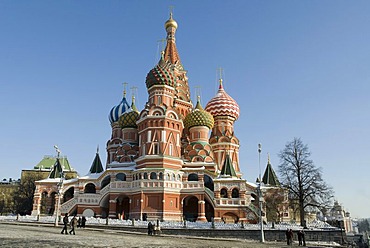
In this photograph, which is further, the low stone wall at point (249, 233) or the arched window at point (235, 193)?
the arched window at point (235, 193)

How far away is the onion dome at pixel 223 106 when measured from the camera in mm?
52778

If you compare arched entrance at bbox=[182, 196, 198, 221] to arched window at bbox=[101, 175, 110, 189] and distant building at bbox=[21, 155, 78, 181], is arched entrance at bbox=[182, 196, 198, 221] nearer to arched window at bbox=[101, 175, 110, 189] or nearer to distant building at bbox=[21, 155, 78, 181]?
arched window at bbox=[101, 175, 110, 189]

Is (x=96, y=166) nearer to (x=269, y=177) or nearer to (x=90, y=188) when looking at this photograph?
(x=90, y=188)

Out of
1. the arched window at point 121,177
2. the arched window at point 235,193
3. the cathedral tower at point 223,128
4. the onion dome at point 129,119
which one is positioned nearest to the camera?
the arched window at point 235,193

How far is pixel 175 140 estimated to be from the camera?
42.0 meters

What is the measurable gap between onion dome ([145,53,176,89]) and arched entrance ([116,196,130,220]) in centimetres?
1452

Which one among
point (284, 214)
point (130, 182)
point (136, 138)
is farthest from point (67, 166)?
point (284, 214)

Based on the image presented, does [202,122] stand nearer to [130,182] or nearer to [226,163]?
[226,163]

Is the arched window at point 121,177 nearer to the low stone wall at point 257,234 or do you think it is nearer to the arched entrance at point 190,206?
the arched entrance at point 190,206

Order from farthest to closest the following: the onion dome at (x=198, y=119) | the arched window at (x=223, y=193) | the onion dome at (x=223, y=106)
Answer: the onion dome at (x=223, y=106) < the onion dome at (x=198, y=119) < the arched window at (x=223, y=193)

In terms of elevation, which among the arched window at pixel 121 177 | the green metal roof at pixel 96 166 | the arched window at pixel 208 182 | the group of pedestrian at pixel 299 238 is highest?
the green metal roof at pixel 96 166

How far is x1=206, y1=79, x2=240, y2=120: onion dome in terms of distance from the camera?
5278cm

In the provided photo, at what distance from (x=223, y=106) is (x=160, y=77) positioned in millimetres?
13073

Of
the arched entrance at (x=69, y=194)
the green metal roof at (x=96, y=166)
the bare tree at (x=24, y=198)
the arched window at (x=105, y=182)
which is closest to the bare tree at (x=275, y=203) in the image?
the arched window at (x=105, y=182)
